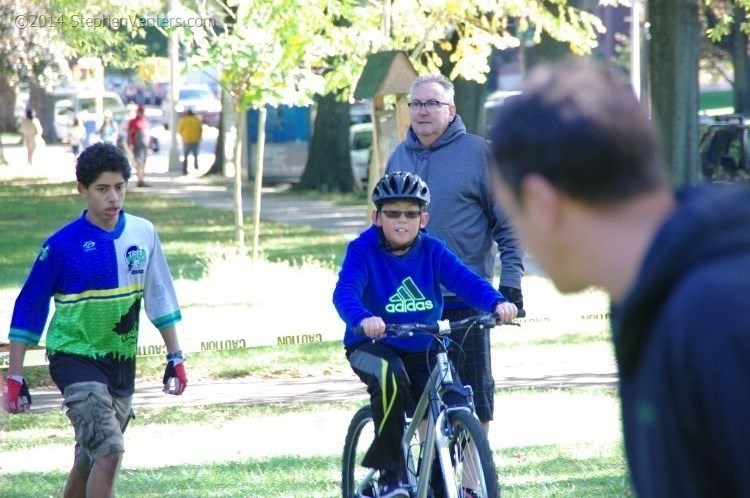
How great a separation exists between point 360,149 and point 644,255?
107 feet

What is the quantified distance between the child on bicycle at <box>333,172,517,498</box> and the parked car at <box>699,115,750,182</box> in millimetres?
18815

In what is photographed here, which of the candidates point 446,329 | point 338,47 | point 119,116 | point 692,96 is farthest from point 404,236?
point 119,116

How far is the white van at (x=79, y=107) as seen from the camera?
55.1 m

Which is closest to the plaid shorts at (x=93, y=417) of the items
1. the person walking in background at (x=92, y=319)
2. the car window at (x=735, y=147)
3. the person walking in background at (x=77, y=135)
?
the person walking in background at (x=92, y=319)

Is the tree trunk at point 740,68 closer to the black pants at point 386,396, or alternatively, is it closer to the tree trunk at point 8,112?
the tree trunk at point 8,112

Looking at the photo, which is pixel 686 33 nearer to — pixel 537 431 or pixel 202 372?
pixel 537 431

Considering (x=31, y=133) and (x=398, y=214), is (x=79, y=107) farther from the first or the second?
(x=398, y=214)

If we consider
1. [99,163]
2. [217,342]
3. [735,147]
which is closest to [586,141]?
[99,163]

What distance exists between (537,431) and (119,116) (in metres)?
47.9

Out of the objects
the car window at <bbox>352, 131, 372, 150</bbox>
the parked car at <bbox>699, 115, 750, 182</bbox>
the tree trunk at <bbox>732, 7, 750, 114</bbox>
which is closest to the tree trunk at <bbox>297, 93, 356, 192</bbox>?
the car window at <bbox>352, 131, 372, 150</bbox>

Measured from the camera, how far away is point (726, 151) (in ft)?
80.1

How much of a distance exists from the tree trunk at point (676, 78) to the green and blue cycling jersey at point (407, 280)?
3.57 meters

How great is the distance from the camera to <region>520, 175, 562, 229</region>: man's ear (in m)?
1.93

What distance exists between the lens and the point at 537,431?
9016 millimetres
